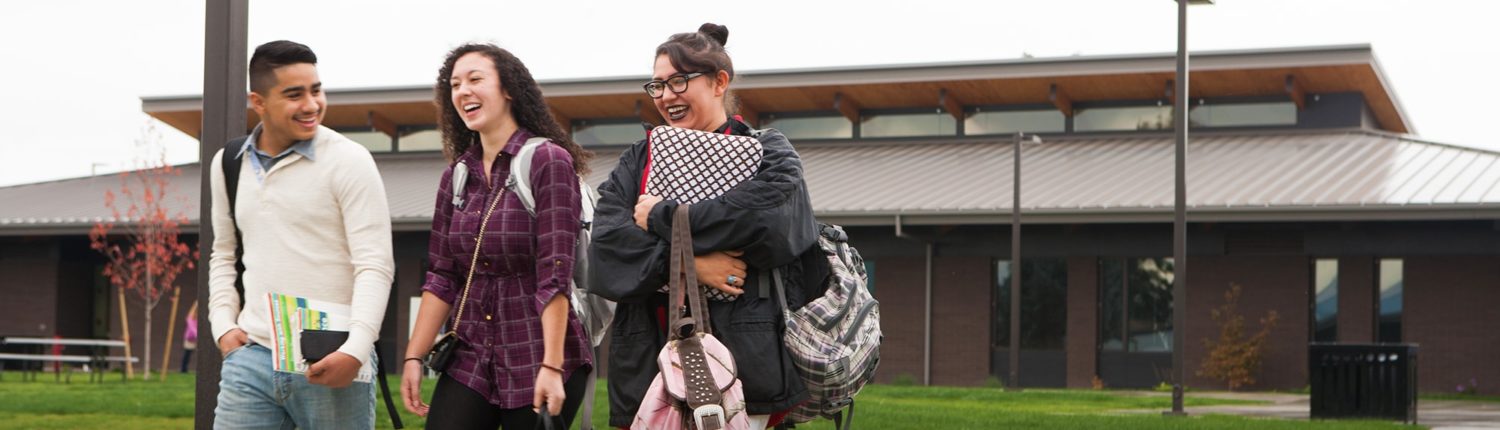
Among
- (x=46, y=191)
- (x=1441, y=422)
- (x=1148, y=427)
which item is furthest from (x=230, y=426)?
(x=46, y=191)

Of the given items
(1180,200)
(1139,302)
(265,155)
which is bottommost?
(1139,302)

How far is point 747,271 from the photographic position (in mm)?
4457

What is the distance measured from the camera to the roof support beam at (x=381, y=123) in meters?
37.1

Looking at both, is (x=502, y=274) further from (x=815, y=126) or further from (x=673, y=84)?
(x=815, y=126)

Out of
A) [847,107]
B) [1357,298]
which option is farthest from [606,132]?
[1357,298]

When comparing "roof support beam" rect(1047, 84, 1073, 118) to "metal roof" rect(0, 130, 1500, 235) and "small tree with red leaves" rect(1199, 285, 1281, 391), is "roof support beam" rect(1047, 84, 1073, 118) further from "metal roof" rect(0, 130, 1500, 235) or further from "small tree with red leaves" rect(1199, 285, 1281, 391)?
"small tree with red leaves" rect(1199, 285, 1281, 391)

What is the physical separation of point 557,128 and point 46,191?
34028mm

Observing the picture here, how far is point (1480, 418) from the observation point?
1772 centimetres

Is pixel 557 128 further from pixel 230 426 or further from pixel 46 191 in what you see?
pixel 46 191

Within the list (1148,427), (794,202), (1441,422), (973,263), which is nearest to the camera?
(794,202)

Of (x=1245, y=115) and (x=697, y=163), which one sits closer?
(x=697, y=163)

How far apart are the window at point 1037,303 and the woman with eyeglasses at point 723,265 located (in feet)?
80.1

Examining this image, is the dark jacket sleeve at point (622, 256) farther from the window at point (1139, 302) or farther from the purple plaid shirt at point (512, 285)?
the window at point (1139, 302)

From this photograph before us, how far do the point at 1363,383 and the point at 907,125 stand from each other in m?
18.2
